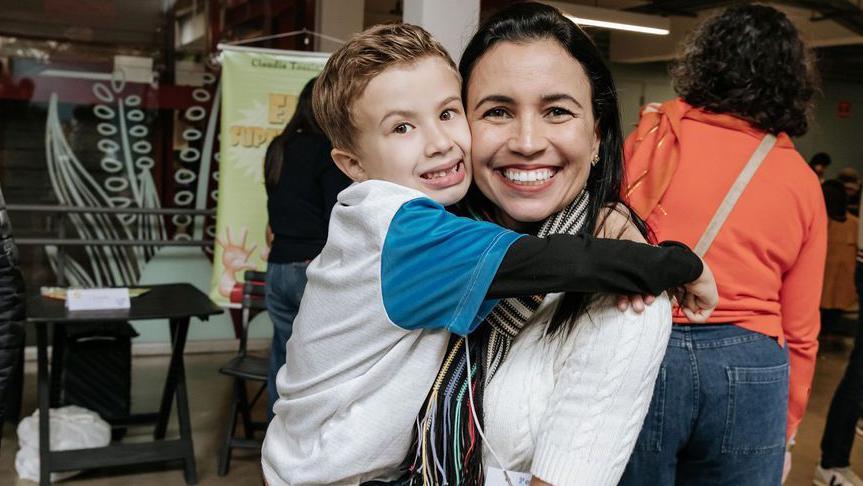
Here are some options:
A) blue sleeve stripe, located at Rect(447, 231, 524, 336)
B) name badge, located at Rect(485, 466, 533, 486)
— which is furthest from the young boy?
name badge, located at Rect(485, 466, 533, 486)

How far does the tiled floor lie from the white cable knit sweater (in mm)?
3034

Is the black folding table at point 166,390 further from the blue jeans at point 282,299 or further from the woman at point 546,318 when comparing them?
the woman at point 546,318

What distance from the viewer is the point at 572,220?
1096 mm

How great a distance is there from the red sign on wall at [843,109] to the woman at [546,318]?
13.6 meters

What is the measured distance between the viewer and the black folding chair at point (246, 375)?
3.88m

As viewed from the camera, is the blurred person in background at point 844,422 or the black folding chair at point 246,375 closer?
the blurred person in background at point 844,422

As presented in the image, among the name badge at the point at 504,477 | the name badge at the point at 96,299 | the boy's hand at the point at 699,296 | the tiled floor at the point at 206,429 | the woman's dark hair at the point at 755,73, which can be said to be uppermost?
the woman's dark hair at the point at 755,73

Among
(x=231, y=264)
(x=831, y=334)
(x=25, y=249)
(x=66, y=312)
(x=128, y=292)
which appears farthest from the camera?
(x=831, y=334)

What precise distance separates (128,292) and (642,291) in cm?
350

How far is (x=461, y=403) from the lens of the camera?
3.25ft

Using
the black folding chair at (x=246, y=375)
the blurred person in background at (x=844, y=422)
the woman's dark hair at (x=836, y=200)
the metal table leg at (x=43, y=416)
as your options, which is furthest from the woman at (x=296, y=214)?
the woman's dark hair at (x=836, y=200)

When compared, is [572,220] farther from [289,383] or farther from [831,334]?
[831,334]

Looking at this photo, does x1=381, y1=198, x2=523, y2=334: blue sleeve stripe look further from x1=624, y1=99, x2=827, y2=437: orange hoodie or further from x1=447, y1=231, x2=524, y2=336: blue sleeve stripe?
x1=624, y1=99, x2=827, y2=437: orange hoodie

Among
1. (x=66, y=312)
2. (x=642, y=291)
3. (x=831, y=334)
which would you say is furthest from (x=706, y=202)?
(x=831, y=334)
